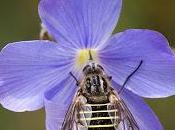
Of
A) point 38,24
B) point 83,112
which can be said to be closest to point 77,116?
point 83,112

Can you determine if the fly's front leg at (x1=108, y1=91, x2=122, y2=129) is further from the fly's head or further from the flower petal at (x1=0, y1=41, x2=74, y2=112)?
the flower petal at (x1=0, y1=41, x2=74, y2=112)

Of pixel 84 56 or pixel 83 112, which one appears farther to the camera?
pixel 84 56

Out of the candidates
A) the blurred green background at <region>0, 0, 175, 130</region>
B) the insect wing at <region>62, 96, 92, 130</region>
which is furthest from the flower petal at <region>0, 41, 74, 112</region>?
the blurred green background at <region>0, 0, 175, 130</region>

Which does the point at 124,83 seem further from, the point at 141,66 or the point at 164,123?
the point at 164,123

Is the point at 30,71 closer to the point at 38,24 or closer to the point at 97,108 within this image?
the point at 97,108

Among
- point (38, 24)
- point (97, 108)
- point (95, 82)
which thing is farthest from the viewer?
point (38, 24)
